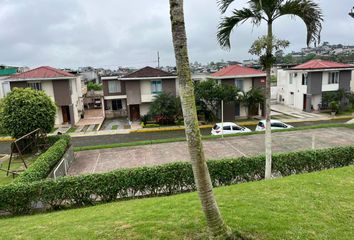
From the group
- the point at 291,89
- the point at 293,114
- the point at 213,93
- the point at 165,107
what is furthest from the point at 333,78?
the point at 165,107

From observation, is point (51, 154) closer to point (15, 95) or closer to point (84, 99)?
point (15, 95)

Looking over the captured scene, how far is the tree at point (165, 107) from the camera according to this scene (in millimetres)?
30812

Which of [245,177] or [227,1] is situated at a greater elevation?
[227,1]

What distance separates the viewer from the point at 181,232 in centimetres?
570

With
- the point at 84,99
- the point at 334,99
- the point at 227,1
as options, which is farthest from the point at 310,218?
the point at 84,99

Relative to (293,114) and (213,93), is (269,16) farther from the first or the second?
(293,114)

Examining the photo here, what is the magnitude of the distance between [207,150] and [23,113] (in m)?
13.1

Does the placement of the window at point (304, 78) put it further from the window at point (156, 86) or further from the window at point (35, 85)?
the window at point (35, 85)

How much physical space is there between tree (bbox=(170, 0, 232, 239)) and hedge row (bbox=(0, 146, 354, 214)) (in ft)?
22.0

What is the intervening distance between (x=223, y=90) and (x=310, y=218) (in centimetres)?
2439

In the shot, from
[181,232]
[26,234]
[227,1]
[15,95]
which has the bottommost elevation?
[26,234]

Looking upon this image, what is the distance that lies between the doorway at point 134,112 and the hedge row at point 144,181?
23.9 metres

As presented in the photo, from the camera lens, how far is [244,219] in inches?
239

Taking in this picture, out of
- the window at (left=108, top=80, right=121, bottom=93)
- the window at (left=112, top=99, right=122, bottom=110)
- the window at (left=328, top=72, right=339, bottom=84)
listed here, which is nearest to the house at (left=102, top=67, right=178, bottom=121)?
the window at (left=108, top=80, right=121, bottom=93)
